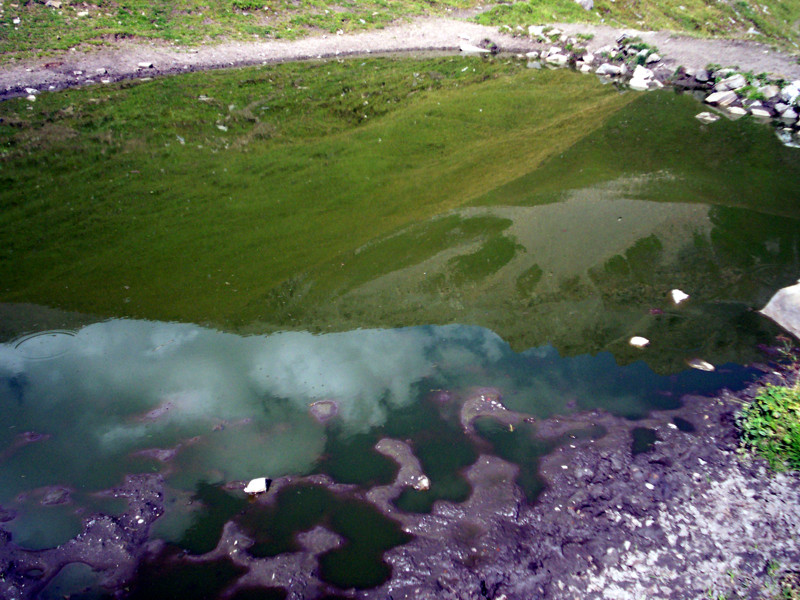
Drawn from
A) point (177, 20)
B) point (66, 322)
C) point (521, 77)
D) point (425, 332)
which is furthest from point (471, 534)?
point (177, 20)

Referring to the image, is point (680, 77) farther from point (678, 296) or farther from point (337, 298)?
point (337, 298)

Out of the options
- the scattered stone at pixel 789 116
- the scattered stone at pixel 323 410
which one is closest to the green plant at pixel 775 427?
the scattered stone at pixel 323 410

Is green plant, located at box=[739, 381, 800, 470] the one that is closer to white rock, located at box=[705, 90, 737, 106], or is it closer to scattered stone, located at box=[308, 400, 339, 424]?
scattered stone, located at box=[308, 400, 339, 424]

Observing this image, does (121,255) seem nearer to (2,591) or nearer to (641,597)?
(2,591)

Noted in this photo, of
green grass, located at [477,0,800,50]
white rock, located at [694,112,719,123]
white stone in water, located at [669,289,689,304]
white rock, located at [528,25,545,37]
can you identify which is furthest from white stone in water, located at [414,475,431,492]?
green grass, located at [477,0,800,50]

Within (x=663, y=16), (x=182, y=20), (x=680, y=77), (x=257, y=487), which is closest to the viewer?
(x=257, y=487)

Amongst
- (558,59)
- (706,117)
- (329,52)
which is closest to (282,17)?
(329,52)

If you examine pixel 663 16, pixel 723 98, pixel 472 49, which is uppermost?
pixel 663 16
